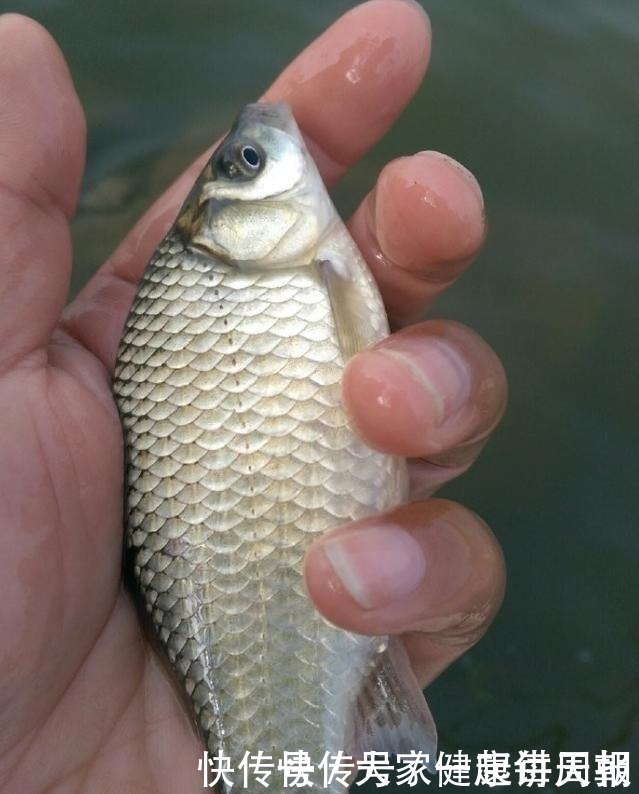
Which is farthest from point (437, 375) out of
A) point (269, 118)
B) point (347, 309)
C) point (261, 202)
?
point (269, 118)

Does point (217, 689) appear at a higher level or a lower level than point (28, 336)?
lower

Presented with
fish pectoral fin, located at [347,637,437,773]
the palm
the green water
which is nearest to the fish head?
Result: the palm

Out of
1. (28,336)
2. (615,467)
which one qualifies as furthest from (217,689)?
(615,467)

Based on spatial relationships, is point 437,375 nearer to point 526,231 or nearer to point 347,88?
point 347,88

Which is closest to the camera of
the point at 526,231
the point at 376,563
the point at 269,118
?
the point at 376,563

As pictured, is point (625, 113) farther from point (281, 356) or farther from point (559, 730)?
point (281, 356)

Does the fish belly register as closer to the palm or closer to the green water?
the palm

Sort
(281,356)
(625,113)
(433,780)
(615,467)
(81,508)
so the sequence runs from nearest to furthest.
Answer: (281,356) < (81,508) < (433,780) < (615,467) < (625,113)
